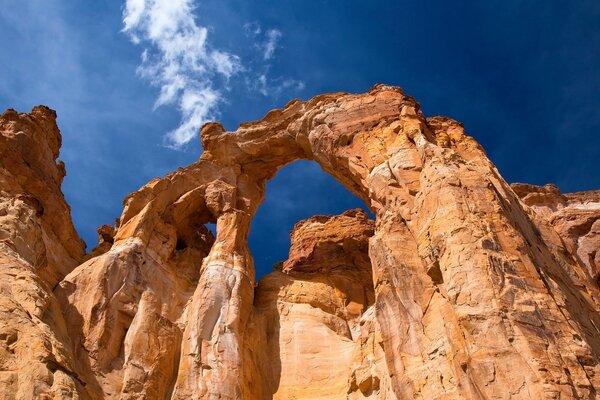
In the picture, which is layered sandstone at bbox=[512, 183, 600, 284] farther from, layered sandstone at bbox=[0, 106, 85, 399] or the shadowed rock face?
layered sandstone at bbox=[0, 106, 85, 399]

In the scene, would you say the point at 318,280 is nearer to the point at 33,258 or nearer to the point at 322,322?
the point at 322,322

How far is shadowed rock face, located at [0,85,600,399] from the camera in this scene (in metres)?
11.1

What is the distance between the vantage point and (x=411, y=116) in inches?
806

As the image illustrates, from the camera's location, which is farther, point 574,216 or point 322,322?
point 574,216

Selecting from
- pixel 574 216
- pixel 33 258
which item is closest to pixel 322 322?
pixel 33 258

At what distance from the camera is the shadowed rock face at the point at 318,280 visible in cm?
1115

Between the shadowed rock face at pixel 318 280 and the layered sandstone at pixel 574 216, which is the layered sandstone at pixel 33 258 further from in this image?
the layered sandstone at pixel 574 216

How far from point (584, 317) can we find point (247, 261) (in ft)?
41.4

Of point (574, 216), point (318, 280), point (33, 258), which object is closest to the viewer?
point (33, 258)

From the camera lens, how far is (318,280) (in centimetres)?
2464

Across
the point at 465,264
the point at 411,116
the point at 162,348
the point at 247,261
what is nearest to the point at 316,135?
the point at 411,116

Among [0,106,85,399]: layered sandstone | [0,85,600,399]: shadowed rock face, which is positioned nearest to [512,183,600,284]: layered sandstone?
[0,85,600,399]: shadowed rock face

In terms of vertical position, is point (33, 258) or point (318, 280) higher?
point (318, 280)

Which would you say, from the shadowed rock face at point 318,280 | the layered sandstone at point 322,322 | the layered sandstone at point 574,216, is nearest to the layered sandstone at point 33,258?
the shadowed rock face at point 318,280
